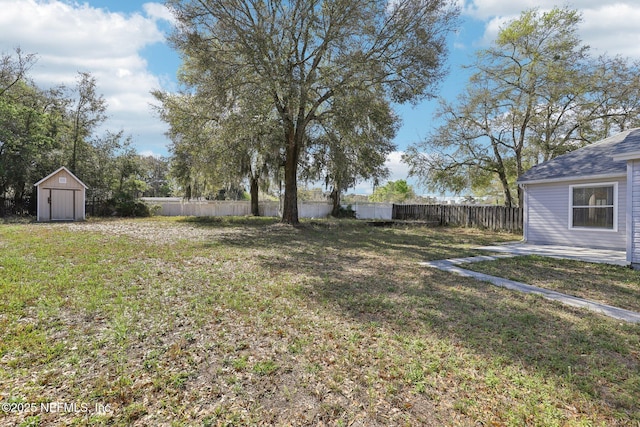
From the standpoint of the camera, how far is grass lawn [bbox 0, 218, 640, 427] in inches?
80.3

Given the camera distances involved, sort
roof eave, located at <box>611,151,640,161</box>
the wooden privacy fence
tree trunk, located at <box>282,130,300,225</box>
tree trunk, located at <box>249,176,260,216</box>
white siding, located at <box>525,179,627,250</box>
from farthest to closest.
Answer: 1. tree trunk, located at <box>249,176,260,216</box>
2. the wooden privacy fence
3. tree trunk, located at <box>282,130,300,225</box>
4. white siding, located at <box>525,179,627,250</box>
5. roof eave, located at <box>611,151,640,161</box>

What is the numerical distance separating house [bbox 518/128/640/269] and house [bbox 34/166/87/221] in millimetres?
18624

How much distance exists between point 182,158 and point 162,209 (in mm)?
3979

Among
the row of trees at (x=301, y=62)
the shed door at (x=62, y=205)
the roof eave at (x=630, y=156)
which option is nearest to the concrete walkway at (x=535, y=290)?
the roof eave at (x=630, y=156)

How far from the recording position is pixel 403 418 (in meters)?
2.00

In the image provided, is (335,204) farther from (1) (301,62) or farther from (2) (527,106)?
(1) (301,62)

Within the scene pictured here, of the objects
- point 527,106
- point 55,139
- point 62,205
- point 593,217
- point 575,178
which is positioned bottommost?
point 593,217

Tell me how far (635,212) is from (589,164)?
312cm

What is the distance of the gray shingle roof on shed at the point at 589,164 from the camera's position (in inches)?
307

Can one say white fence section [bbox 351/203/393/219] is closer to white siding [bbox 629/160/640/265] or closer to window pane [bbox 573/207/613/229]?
window pane [bbox 573/207/613/229]

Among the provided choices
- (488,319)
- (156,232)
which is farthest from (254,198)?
(488,319)

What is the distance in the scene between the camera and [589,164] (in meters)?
8.79

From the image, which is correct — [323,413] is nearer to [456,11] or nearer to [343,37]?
[343,37]

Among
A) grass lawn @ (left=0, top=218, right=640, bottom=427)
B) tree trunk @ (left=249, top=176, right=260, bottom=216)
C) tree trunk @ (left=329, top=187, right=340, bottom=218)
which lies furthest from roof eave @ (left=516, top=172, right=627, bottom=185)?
tree trunk @ (left=249, top=176, right=260, bottom=216)
